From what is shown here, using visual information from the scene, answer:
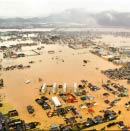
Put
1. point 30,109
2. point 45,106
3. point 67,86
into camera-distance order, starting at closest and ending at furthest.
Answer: point 30,109, point 45,106, point 67,86

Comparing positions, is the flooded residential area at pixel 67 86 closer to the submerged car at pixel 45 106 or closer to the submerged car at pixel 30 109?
the submerged car at pixel 45 106

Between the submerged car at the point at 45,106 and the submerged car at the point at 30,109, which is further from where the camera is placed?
the submerged car at the point at 45,106

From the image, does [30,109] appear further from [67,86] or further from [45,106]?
[67,86]

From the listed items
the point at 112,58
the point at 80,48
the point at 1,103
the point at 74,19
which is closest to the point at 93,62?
the point at 112,58

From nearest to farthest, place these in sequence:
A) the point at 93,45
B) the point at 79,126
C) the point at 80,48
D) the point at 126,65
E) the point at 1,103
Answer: the point at 79,126, the point at 1,103, the point at 126,65, the point at 80,48, the point at 93,45

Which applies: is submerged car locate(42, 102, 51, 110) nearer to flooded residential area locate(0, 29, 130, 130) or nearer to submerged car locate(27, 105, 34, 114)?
flooded residential area locate(0, 29, 130, 130)

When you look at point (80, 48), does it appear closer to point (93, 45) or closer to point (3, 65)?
point (93, 45)

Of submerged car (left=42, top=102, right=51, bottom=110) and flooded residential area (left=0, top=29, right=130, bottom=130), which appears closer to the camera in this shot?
flooded residential area (left=0, top=29, right=130, bottom=130)

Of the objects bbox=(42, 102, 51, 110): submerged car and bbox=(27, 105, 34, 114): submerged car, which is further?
bbox=(42, 102, 51, 110): submerged car

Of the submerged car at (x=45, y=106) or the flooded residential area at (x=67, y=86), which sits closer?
the flooded residential area at (x=67, y=86)

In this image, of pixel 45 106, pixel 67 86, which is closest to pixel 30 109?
pixel 45 106

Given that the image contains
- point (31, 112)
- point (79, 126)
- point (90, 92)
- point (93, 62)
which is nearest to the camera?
point (79, 126)
